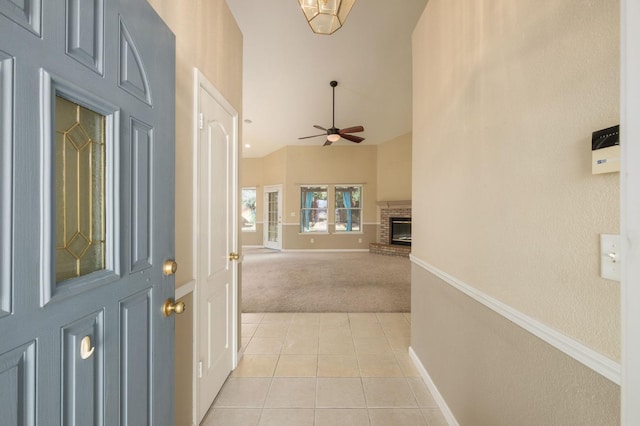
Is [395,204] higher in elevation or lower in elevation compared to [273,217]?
higher

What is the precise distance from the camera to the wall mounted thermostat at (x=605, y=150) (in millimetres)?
667

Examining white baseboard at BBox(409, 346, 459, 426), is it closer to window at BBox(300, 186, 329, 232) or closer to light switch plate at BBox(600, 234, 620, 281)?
light switch plate at BBox(600, 234, 620, 281)

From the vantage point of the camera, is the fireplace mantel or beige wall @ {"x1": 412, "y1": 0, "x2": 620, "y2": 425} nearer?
beige wall @ {"x1": 412, "y1": 0, "x2": 620, "y2": 425}

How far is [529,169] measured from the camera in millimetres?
975

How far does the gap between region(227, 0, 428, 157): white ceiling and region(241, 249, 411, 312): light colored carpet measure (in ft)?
8.11

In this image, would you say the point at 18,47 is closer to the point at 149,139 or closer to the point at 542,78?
the point at 149,139

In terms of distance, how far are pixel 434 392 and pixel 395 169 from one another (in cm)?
666

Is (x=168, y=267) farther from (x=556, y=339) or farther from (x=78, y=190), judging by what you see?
(x=556, y=339)

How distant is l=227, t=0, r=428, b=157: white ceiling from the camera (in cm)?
313

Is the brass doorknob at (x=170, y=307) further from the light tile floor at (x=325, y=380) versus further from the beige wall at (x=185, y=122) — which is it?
the light tile floor at (x=325, y=380)

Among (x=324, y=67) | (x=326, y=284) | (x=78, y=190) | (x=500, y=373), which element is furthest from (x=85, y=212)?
(x=324, y=67)

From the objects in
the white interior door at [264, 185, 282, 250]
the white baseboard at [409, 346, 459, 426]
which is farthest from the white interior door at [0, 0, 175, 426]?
the white interior door at [264, 185, 282, 250]

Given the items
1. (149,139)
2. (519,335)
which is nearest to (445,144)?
(519,335)

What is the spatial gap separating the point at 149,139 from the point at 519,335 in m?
1.58
